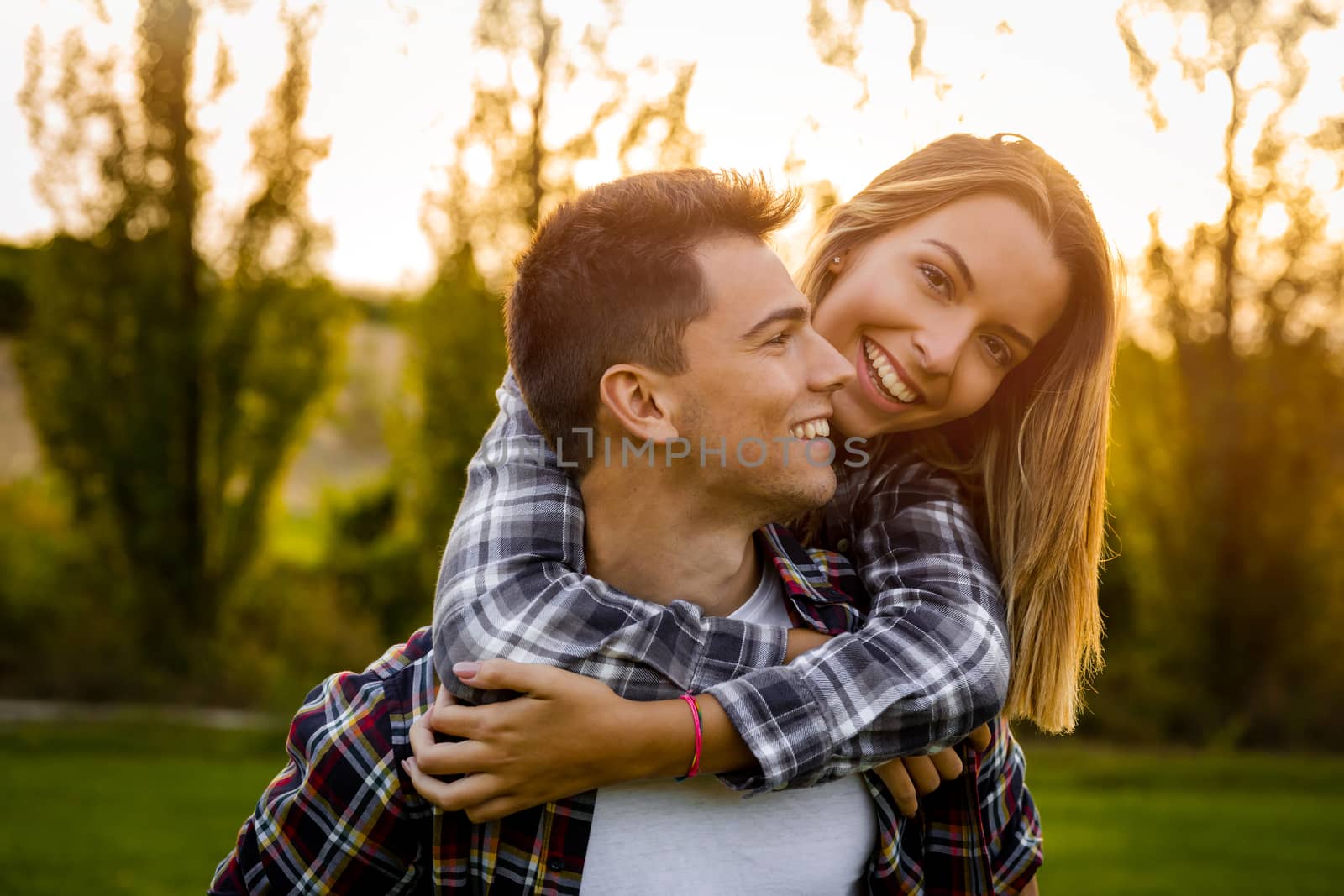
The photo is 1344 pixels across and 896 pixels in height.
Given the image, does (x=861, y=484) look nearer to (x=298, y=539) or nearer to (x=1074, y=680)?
(x=1074, y=680)

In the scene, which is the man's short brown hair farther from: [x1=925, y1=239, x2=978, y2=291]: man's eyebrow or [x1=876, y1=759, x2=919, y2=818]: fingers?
[x1=876, y1=759, x2=919, y2=818]: fingers

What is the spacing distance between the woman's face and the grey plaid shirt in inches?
14.4

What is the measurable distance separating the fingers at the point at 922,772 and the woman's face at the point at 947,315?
0.70 meters

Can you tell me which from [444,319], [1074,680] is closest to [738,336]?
[1074,680]

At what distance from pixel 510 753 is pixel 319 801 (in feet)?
1.21

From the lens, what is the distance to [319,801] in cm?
183

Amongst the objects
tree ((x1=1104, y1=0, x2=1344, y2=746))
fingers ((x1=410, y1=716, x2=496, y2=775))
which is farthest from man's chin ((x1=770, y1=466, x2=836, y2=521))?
tree ((x1=1104, y1=0, x2=1344, y2=746))

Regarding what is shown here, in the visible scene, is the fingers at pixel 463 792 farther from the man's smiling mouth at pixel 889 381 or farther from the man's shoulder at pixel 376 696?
the man's smiling mouth at pixel 889 381

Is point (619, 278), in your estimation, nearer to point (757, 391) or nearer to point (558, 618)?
point (757, 391)

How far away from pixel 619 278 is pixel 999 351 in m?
0.89

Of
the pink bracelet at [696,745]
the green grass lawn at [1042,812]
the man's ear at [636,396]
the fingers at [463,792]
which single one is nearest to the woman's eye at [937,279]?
the man's ear at [636,396]

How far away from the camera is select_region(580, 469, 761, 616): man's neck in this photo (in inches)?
78.4

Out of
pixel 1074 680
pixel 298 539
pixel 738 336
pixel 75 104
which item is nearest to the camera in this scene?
pixel 738 336

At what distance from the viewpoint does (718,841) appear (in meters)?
1.83
